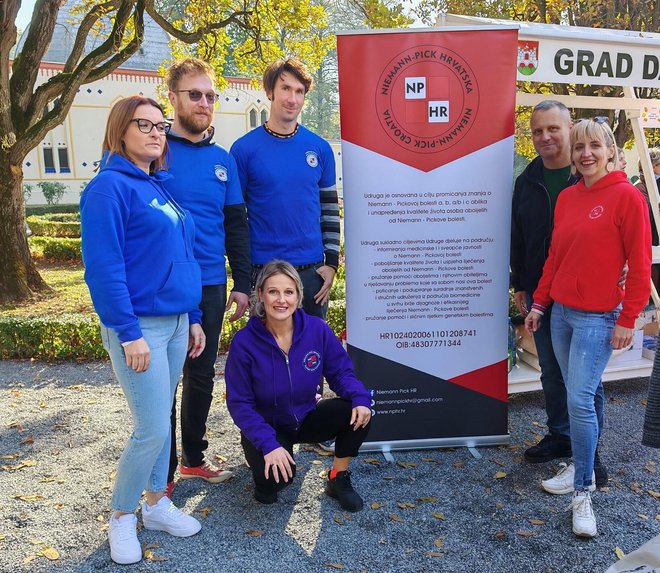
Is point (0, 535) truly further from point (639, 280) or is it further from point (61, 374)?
point (639, 280)

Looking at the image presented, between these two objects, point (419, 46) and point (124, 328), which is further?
point (419, 46)

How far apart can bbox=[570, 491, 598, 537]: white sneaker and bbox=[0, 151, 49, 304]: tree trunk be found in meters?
8.44

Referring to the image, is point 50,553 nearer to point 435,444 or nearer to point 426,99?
point 435,444

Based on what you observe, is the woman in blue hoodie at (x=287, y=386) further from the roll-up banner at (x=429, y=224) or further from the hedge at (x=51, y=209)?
the hedge at (x=51, y=209)

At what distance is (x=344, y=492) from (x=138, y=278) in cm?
169

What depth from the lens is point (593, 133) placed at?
9.59 ft

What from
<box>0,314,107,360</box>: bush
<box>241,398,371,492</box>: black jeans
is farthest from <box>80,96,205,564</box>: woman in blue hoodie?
<box>0,314,107,360</box>: bush

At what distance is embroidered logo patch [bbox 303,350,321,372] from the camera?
325 centimetres

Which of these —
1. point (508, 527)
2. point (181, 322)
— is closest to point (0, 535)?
→ point (181, 322)

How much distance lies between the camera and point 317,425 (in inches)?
129

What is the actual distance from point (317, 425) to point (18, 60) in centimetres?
832

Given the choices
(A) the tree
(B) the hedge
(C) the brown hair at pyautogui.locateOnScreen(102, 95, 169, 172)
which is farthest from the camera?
(B) the hedge

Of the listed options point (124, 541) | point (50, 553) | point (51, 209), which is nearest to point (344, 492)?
point (124, 541)

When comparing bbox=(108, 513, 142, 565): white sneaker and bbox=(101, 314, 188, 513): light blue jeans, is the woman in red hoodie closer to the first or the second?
bbox=(101, 314, 188, 513): light blue jeans
